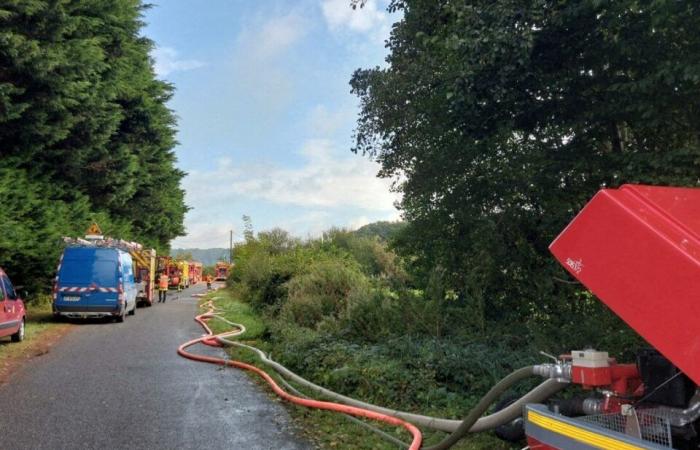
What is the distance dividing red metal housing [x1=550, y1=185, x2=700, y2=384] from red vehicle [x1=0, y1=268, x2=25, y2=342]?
1211cm

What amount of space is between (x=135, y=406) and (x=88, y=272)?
39.8 ft

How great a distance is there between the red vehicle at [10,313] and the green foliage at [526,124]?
874 cm

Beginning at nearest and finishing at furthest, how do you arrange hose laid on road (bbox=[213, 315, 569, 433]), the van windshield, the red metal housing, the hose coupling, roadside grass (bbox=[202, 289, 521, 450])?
the red metal housing → the hose coupling → hose laid on road (bbox=[213, 315, 569, 433]) → roadside grass (bbox=[202, 289, 521, 450]) → the van windshield

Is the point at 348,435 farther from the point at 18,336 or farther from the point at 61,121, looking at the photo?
the point at 61,121

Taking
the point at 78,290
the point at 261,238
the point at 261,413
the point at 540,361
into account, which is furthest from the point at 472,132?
the point at 261,238

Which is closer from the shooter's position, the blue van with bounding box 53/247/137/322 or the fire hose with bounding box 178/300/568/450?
the fire hose with bounding box 178/300/568/450

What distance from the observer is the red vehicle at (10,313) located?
1169 cm

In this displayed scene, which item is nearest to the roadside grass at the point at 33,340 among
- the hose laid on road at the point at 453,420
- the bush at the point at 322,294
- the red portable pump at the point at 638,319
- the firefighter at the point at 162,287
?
the hose laid on road at the point at 453,420

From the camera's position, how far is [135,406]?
23.2 feet

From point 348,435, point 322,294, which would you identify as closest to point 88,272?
point 322,294

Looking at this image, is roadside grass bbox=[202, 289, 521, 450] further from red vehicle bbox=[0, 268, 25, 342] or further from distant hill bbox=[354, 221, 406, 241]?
red vehicle bbox=[0, 268, 25, 342]

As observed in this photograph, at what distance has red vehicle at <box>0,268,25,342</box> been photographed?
1169 centimetres

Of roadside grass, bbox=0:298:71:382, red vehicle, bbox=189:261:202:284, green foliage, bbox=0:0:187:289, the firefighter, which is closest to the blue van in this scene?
roadside grass, bbox=0:298:71:382

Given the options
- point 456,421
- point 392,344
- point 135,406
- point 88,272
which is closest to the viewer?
point 456,421
